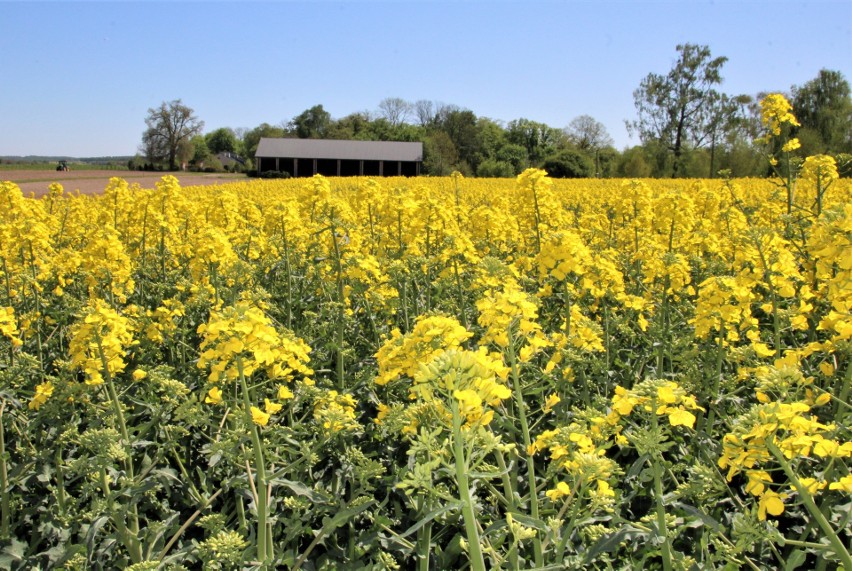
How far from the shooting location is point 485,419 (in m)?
1.51

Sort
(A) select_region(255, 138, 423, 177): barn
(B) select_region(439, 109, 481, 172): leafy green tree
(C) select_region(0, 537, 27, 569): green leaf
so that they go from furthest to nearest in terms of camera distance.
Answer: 1. (B) select_region(439, 109, 481, 172): leafy green tree
2. (A) select_region(255, 138, 423, 177): barn
3. (C) select_region(0, 537, 27, 569): green leaf

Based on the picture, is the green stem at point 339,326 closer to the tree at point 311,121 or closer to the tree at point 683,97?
the tree at point 683,97

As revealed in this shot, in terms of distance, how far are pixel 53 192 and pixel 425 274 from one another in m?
6.25

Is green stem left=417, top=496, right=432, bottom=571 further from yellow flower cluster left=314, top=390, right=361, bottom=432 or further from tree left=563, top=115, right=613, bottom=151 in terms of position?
tree left=563, top=115, right=613, bottom=151

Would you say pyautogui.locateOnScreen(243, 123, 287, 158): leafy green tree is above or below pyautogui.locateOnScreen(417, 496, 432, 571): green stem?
above

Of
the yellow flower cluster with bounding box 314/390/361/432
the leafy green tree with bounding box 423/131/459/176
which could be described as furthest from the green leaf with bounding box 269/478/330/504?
the leafy green tree with bounding box 423/131/459/176

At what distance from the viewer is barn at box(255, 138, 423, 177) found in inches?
2083

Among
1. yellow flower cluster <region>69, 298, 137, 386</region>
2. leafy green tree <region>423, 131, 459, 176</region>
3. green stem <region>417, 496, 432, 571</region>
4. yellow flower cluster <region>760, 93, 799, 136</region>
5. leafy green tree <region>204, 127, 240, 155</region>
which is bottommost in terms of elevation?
green stem <region>417, 496, 432, 571</region>

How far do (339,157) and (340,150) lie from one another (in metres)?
1.64

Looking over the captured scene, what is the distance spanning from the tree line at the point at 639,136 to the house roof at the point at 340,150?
2178mm

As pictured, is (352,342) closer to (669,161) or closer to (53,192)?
(53,192)

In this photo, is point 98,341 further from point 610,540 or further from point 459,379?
point 610,540

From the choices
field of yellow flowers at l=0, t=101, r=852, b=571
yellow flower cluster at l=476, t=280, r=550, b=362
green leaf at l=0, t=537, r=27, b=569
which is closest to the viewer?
field of yellow flowers at l=0, t=101, r=852, b=571

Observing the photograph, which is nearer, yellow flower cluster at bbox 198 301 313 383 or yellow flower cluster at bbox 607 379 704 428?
yellow flower cluster at bbox 607 379 704 428
